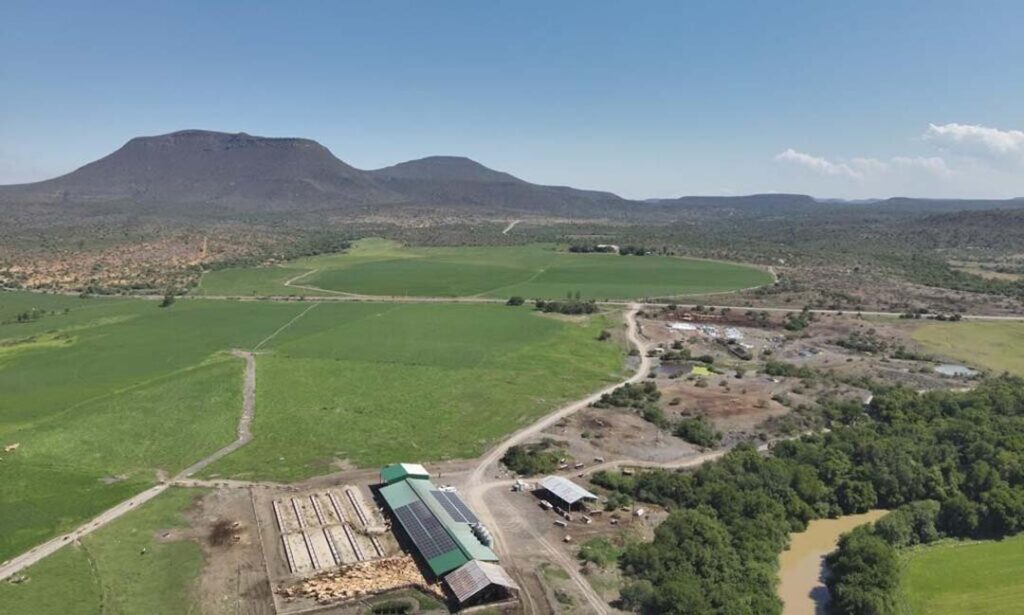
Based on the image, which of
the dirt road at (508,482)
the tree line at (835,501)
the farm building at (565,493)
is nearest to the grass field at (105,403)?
the dirt road at (508,482)

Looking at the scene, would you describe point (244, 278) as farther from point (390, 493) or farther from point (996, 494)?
point (996, 494)

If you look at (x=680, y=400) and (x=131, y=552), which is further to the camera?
(x=680, y=400)

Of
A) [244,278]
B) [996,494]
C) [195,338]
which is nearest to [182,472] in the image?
[195,338]

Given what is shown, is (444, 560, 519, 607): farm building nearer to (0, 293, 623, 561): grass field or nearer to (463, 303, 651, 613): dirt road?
(463, 303, 651, 613): dirt road

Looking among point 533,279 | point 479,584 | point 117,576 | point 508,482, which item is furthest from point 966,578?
point 533,279

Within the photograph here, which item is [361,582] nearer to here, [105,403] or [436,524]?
[436,524]

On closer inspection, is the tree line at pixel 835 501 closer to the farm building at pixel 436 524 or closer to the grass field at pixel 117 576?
the farm building at pixel 436 524
